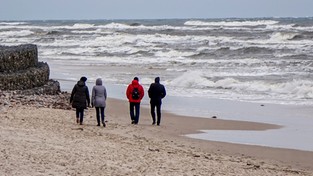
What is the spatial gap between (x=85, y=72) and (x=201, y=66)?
7141 mm

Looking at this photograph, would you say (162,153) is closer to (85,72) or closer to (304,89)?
(304,89)

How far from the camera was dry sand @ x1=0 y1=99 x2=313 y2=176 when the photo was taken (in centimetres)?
948

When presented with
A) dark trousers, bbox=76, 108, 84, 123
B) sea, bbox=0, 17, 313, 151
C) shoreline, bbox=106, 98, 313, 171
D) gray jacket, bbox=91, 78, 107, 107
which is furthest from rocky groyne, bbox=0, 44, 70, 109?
gray jacket, bbox=91, 78, 107, 107

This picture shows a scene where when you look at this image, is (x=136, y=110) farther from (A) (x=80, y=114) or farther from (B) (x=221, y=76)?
(B) (x=221, y=76)

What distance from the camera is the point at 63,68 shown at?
34.9m

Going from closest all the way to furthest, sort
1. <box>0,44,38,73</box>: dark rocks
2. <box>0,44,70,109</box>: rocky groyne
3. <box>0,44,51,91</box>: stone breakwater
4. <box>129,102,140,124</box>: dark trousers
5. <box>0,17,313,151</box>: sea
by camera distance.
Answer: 1. <box>129,102,140,124</box>: dark trousers
2. <box>0,44,70,109</box>: rocky groyne
3. <box>0,17,313,151</box>: sea
4. <box>0,44,51,91</box>: stone breakwater
5. <box>0,44,38,73</box>: dark rocks

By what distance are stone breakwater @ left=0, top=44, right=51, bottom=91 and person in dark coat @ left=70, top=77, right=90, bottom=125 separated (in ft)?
16.3

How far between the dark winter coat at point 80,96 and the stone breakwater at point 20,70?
195 inches

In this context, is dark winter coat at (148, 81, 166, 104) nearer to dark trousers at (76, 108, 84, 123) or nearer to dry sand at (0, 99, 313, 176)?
dry sand at (0, 99, 313, 176)

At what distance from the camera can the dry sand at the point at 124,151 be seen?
9.48 meters

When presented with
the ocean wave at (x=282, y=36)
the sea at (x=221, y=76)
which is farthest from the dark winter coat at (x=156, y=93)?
the ocean wave at (x=282, y=36)

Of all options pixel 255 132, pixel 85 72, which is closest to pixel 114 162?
pixel 255 132

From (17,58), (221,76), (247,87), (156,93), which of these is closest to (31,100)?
(17,58)

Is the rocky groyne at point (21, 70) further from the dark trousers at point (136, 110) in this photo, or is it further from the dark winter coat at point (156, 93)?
the dark winter coat at point (156, 93)
